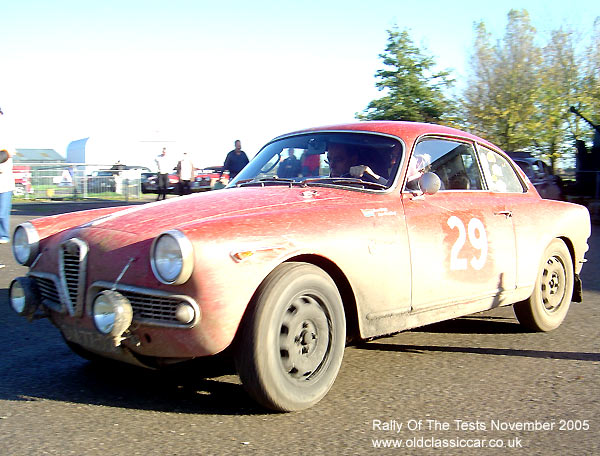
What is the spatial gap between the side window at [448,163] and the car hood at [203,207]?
Result: 0.72m

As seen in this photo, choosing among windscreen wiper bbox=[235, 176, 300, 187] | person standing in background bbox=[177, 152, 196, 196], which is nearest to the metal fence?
person standing in background bbox=[177, 152, 196, 196]

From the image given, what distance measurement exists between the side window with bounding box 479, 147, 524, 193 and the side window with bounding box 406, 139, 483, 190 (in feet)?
0.40

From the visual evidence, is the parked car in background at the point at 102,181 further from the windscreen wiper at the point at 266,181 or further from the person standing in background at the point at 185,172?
the windscreen wiper at the point at 266,181

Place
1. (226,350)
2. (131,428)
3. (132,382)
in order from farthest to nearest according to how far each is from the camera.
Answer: (132,382), (226,350), (131,428)

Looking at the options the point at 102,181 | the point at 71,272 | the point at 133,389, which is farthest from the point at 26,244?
the point at 102,181

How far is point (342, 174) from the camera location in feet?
15.1

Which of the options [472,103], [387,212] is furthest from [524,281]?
[472,103]

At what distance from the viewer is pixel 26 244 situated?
13.5ft

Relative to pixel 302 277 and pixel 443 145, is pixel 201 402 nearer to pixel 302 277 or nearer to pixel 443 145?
pixel 302 277

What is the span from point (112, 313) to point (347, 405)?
1.30 metres

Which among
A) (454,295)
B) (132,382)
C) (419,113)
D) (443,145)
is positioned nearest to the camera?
(132,382)

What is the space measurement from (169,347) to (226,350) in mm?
320

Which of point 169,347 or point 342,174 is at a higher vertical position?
point 342,174

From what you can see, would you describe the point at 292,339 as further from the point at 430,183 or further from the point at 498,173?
the point at 498,173
